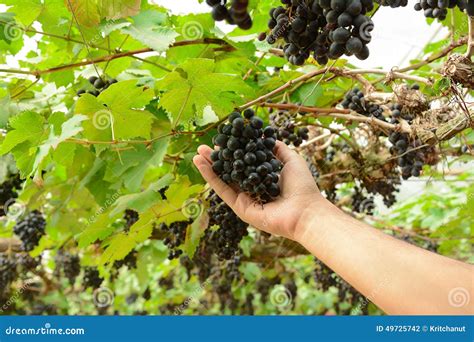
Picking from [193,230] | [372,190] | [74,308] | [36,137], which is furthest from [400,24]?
[74,308]

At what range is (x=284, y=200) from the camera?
1.84 m

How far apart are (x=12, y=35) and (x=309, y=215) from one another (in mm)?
1636

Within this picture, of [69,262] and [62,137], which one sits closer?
[62,137]

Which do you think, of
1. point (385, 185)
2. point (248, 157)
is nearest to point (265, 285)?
point (385, 185)

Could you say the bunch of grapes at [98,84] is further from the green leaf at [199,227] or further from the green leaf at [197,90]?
the green leaf at [199,227]

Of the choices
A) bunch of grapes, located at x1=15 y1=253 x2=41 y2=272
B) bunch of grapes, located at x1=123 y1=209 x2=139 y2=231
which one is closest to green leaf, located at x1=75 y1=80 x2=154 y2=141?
bunch of grapes, located at x1=123 y1=209 x2=139 y2=231

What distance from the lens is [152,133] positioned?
7.09 ft

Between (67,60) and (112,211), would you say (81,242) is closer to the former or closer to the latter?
(112,211)

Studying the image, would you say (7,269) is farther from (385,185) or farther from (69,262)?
(385,185)

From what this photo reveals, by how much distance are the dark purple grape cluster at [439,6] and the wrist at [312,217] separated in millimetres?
719

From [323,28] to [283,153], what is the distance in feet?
2.57

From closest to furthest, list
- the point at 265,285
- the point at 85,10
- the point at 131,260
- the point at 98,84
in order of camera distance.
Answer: the point at 85,10 < the point at 98,84 < the point at 131,260 < the point at 265,285

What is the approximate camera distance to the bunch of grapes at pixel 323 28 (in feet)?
3.75

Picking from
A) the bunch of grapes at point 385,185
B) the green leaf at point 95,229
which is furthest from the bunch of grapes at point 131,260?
the bunch of grapes at point 385,185
